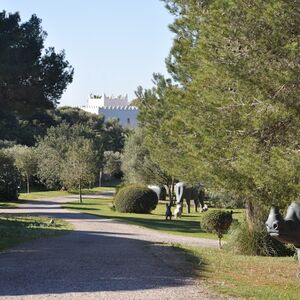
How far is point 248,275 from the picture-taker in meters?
11.2

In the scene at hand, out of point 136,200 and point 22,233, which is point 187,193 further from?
point 22,233

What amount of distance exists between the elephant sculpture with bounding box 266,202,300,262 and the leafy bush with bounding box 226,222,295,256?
26.3 ft

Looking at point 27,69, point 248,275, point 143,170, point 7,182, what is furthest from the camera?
point 143,170

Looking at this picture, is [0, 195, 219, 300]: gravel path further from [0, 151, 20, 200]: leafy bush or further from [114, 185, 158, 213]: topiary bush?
[0, 151, 20, 200]: leafy bush

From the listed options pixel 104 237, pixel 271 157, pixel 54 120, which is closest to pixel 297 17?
pixel 271 157

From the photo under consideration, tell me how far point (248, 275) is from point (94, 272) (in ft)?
9.47

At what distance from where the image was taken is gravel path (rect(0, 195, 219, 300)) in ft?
28.2

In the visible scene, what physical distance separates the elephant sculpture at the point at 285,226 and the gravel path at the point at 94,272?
1.43 meters

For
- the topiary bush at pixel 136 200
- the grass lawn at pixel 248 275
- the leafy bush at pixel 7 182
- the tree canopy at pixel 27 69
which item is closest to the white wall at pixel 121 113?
the leafy bush at pixel 7 182

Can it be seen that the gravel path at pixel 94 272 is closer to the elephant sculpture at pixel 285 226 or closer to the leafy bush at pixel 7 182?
the elephant sculpture at pixel 285 226

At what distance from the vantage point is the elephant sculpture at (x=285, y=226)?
7.72 m

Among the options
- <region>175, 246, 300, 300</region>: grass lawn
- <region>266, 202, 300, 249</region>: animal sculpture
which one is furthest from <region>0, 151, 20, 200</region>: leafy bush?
<region>266, 202, 300, 249</region>: animal sculpture

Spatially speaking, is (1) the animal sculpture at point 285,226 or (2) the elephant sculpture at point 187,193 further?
(2) the elephant sculpture at point 187,193

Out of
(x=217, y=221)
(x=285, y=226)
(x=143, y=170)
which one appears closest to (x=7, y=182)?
(x=143, y=170)
